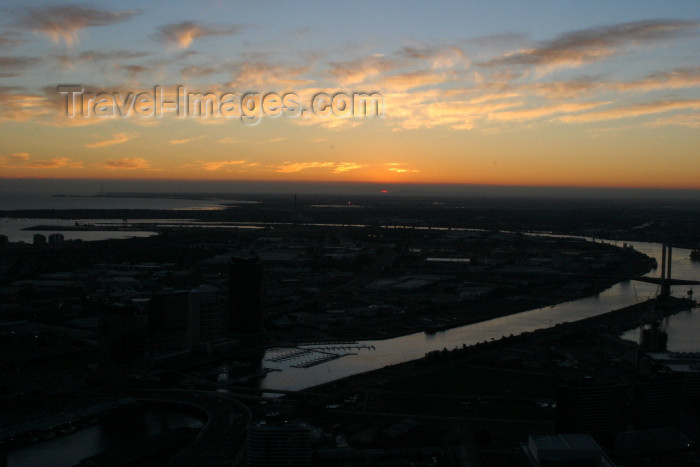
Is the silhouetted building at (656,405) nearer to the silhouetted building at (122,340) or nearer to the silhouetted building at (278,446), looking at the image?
the silhouetted building at (278,446)

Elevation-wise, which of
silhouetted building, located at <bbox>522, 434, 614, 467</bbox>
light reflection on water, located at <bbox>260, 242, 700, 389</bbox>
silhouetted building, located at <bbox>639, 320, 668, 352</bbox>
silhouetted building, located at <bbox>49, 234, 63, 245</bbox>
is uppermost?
silhouetted building, located at <bbox>49, 234, 63, 245</bbox>

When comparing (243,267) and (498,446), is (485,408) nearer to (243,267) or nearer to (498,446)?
(498,446)

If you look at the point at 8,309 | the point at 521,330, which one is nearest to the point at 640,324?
the point at 521,330

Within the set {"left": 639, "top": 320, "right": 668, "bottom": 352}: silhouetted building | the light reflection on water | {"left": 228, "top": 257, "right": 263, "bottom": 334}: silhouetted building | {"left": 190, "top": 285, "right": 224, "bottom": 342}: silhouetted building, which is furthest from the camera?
{"left": 228, "top": 257, "right": 263, "bottom": 334}: silhouetted building

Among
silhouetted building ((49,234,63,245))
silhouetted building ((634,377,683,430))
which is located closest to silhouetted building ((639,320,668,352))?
silhouetted building ((634,377,683,430))

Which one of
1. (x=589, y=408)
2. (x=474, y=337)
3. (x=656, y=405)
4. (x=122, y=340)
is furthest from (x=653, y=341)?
(x=122, y=340)

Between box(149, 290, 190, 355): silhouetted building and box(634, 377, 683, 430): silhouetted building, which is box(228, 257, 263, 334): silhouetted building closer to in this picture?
box(149, 290, 190, 355): silhouetted building

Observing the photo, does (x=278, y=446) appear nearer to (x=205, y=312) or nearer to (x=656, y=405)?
(x=656, y=405)
